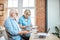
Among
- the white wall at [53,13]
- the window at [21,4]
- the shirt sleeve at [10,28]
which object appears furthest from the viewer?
the window at [21,4]

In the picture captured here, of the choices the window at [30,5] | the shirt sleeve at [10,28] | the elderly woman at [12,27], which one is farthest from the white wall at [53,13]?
the shirt sleeve at [10,28]

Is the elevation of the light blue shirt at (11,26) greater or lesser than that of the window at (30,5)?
lesser

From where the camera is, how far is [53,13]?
6.09 m

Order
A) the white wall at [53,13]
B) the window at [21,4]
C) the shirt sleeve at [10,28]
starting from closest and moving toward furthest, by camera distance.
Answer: the shirt sleeve at [10,28], the white wall at [53,13], the window at [21,4]

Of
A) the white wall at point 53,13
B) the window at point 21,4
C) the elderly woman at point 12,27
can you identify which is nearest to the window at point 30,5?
the window at point 21,4

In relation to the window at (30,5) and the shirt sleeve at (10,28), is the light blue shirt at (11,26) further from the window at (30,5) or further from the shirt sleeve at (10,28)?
the window at (30,5)

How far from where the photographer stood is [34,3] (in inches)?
253

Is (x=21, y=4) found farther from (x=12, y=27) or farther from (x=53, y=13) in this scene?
(x=12, y=27)

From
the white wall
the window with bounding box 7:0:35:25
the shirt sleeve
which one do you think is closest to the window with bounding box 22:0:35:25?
the window with bounding box 7:0:35:25

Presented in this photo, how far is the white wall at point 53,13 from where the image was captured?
19.8 ft

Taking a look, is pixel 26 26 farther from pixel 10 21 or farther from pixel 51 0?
pixel 51 0

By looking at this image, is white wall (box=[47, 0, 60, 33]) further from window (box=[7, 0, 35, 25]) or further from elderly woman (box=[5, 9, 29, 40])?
elderly woman (box=[5, 9, 29, 40])

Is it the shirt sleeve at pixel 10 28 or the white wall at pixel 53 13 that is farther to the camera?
the white wall at pixel 53 13

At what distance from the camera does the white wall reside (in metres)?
6.03
